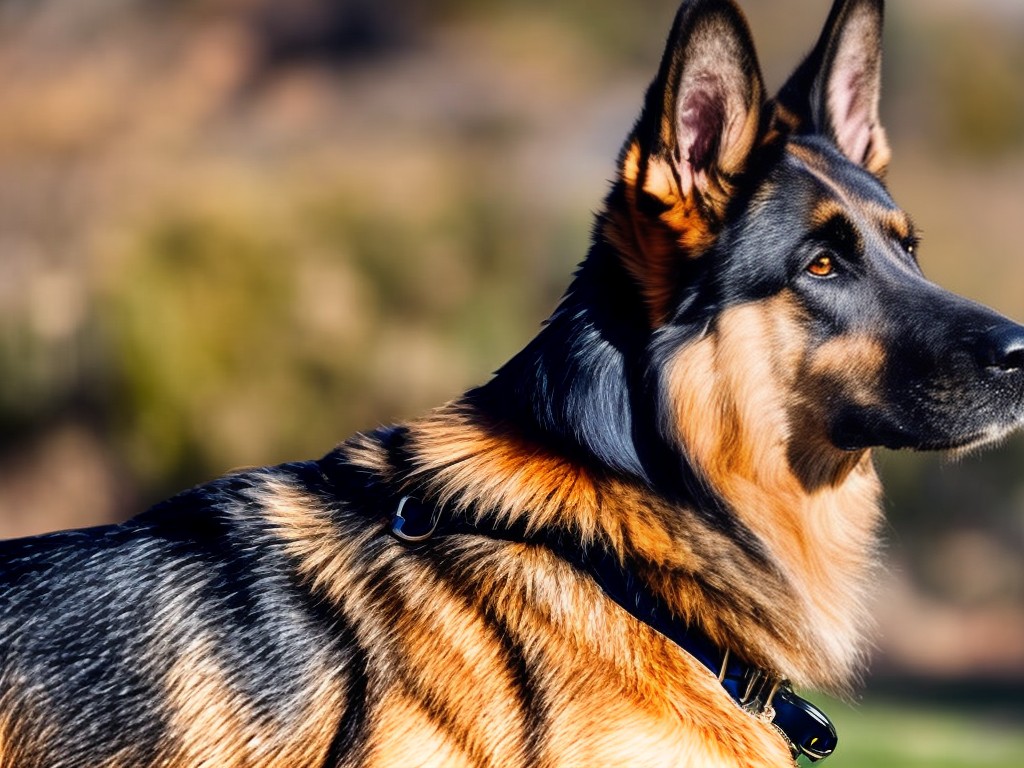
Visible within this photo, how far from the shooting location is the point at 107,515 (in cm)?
1257

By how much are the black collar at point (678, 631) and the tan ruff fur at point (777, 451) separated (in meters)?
0.11

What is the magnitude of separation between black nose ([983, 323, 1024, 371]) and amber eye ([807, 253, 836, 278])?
18.1 inches

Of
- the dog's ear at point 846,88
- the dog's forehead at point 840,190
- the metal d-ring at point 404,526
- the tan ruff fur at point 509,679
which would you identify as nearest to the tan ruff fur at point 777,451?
the dog's forehead at point 840,190

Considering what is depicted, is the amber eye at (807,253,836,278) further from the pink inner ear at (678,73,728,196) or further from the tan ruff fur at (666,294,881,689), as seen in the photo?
the pink inner ear at (678,73,728,196)

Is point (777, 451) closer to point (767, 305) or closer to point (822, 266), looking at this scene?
point (767, 305)

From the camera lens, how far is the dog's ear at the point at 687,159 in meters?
3.28

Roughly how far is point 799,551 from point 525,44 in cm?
1123

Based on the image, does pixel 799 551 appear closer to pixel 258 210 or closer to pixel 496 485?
pixel 496 485

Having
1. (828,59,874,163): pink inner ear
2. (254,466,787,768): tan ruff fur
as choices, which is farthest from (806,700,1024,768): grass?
(254,466,787,768): tan ruff fur

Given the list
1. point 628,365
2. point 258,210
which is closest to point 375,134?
point 258,210

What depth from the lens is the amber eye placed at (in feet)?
11.2

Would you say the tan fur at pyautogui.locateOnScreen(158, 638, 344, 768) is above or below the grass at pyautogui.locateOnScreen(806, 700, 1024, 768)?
above

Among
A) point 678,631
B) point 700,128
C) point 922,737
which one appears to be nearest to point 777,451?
point 678,631

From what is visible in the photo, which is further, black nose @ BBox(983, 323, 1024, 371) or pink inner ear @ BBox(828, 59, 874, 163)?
pink inner ear @ BBox(828, 59, 874, 163)
